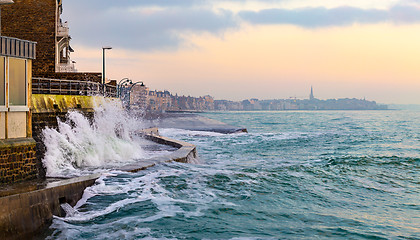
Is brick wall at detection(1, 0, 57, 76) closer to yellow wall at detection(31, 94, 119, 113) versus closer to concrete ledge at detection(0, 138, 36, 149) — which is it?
yellow wall at detection(31, 94, 119, 113)

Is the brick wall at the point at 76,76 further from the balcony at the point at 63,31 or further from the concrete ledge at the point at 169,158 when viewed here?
the balcony at the point at 63,31

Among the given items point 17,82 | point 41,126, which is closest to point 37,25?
point 41,126

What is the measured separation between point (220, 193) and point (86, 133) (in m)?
6.43

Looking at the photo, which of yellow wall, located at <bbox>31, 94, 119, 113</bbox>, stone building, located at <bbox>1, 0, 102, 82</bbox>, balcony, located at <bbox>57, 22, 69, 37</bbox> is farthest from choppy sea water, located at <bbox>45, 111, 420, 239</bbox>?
balcony, located at <bbox>57, 22, 69, 37</bbox>

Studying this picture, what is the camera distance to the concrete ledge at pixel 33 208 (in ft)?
25.7

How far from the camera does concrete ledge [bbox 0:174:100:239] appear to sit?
7.83 meters

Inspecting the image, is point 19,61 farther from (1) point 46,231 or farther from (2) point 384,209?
(2) point 384,209

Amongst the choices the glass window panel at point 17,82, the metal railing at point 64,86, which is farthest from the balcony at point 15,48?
the metal railing at point 64,86

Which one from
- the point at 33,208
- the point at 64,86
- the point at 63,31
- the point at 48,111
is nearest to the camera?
the point at 33,208

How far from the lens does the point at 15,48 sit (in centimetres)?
1040

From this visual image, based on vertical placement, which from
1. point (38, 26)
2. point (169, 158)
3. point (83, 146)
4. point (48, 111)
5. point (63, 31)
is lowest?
point (169, 158)

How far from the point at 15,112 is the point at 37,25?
14.6 meters

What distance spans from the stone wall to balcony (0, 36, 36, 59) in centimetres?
222

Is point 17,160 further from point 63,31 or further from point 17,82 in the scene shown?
point 63,31
